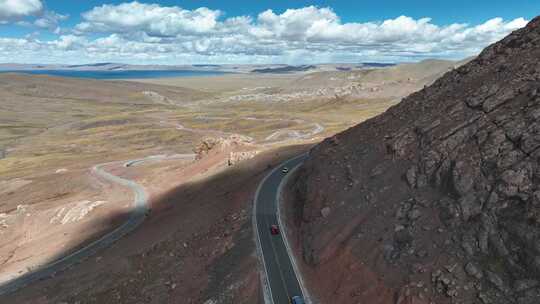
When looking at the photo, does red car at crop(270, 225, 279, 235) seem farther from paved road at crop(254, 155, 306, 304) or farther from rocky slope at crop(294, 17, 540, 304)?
rocky slope at crop(294, 17, 540, 304)

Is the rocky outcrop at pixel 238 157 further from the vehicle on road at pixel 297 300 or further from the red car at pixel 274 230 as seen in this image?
the vehicle on road at pixel 297 300

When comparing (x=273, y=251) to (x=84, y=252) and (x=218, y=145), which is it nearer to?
(x=84, y=252)

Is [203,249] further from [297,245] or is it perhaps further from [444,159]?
[444,159]

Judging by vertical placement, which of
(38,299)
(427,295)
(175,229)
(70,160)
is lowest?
(70,160)

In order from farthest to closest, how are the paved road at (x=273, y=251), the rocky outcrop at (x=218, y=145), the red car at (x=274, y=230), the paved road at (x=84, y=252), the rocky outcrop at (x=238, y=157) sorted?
the rocky outcrop at (x=218, y=145), the rocky outcrop at (x=238, y=157), the paved road at (x=84, y=252), the red car at (x=274, y=230), the paved road at (x=273, y=251)

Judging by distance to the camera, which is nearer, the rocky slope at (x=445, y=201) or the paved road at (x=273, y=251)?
the rocky slope at (x=445, y=201)

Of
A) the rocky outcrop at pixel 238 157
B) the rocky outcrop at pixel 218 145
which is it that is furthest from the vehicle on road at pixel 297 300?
the rocky outcrop at pixel 218 145

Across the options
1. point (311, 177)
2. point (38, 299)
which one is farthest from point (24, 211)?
point (311, 177)
